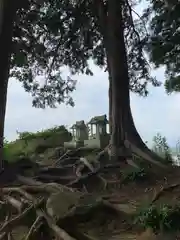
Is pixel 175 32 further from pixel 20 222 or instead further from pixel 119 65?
pixel 20 222

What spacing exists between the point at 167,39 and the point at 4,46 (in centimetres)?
375

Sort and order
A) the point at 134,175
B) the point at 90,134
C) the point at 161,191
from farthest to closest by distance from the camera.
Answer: the point at 90,134 → the point at 134,175 → the point at 161,191

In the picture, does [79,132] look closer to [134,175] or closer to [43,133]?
[43,133]

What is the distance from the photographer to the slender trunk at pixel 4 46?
27.3ft

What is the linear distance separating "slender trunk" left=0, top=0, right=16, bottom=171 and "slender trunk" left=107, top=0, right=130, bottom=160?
293cm

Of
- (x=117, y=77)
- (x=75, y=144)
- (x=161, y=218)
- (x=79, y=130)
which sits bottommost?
(x=161, y=218)

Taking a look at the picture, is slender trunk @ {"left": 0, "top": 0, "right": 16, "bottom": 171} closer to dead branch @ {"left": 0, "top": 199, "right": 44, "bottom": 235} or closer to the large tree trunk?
dead branch @ {"left": 0, "top": 199, "right": 44, "bottom": 235}

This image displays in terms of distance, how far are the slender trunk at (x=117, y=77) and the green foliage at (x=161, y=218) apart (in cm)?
470

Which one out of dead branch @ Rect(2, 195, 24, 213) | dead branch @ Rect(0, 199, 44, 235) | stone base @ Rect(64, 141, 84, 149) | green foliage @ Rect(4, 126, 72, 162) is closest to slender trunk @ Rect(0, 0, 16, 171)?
dead branch @ Rect(2, 195, 24, 213)

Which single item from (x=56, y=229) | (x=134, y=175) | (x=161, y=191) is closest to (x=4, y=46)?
(x=134, y=175)

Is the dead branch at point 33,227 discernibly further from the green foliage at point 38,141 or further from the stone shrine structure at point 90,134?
the green foliage at point 38,141

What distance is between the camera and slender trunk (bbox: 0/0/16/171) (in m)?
8.34

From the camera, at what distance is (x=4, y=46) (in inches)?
336

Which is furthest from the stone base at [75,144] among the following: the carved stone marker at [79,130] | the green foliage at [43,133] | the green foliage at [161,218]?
the green foliage at [161,218]
